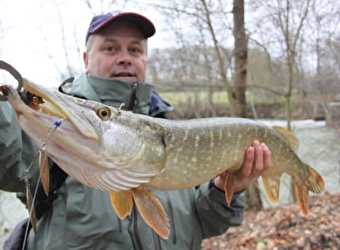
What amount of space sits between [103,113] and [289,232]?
3149 mm

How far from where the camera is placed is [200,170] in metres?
1.25

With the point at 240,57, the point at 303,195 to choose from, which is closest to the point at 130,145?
the point at 303,195

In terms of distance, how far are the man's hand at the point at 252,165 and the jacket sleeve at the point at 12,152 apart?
3.13ft

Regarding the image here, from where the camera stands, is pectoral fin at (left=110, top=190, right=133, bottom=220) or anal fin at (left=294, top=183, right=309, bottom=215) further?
anal fin at (left=294, top=183, right=309, bottom=215)

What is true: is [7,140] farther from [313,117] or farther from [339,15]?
[313,117]

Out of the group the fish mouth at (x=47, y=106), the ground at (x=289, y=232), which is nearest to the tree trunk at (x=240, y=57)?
the ground at (x=289, y=232)

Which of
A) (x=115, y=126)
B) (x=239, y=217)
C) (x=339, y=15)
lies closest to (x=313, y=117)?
(x=339, y=15)

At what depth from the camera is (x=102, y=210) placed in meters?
1.25

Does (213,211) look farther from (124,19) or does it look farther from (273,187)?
(124,19)

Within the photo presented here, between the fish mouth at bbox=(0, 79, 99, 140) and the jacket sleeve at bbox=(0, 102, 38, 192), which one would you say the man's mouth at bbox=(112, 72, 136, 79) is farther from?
the fish mouth at bbox=(0, 79, 99, 140)

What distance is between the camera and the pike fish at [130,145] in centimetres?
78

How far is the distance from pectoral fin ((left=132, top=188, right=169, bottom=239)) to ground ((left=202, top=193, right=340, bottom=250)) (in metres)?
2.31

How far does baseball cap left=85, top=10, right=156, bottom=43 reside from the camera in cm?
156

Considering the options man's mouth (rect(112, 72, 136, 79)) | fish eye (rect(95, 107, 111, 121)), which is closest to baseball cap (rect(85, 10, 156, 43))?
man's mouth (rect(112, 72, 136, 79))
